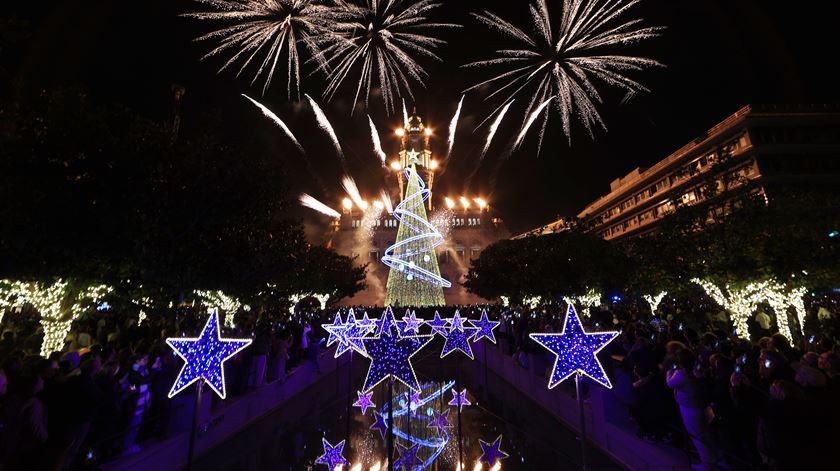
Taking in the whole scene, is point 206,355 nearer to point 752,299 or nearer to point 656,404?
point 656,404

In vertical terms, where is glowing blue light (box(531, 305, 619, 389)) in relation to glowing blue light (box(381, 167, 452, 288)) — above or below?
below

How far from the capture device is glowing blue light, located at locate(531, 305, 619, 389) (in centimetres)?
647

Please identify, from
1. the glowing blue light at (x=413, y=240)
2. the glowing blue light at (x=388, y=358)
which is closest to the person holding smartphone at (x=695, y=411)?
the glowing blue light at (x=388, y=358)

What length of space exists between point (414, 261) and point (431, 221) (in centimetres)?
3521

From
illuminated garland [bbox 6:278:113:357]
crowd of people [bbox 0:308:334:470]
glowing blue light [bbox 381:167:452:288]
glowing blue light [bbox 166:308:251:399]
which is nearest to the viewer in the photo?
crowd of people [bbox 0:308:334:470]

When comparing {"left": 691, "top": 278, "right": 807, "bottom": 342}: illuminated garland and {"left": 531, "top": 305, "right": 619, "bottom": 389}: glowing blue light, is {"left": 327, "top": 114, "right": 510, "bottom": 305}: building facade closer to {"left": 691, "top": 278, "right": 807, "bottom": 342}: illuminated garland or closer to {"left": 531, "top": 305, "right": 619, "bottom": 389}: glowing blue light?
{"left": 691, "top": 278, "right": 807, "bottom": 342}: illuminated garland

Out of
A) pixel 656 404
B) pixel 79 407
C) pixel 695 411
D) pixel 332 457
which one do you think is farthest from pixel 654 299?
pixel 79 407

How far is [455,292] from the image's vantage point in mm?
68188

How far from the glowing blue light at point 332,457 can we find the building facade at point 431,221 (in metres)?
59.1

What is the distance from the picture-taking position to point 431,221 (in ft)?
241

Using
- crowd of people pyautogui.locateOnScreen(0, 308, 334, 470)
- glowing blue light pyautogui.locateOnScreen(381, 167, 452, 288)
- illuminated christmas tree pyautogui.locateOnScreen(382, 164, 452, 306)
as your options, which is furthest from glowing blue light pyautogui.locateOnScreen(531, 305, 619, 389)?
illuminated christmas tree pyautogui.locateOnScreen(382, 164, 452, 306)

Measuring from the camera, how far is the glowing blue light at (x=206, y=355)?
6.19 metres

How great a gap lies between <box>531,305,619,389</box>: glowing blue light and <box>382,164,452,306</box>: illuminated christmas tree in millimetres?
30838

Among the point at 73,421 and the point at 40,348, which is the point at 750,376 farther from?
the point at 40,348
